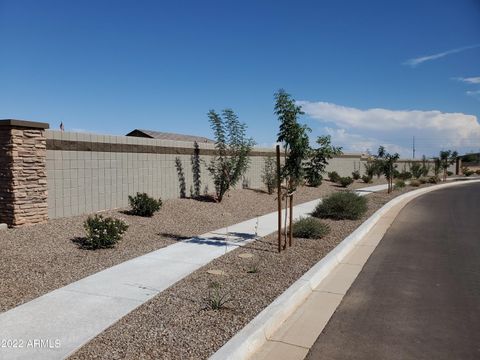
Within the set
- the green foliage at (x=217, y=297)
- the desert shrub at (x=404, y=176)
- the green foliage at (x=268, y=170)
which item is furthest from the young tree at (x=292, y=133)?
the desert shrub at (x=404, y=176)

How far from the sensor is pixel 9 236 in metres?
9.34

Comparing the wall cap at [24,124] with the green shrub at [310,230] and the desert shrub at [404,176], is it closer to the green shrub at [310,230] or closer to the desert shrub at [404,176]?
the green shrub at [310,230]

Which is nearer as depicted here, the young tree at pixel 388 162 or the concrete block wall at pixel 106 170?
the concrete block wall at pixel 106 170

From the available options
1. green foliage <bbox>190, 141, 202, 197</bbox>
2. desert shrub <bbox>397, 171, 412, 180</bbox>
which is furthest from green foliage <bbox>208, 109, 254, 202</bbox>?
desert shrub <bbox>397, 171, 412, 180</bbox>

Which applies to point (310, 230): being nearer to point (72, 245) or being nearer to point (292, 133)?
point (292, 133)

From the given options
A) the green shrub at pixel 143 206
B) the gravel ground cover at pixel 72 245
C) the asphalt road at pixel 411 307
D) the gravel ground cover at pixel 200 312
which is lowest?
the asphalt road at pixel 411 307

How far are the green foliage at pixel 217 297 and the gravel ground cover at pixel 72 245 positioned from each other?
7.32 feet

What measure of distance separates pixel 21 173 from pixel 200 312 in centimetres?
669

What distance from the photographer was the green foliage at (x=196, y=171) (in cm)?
1778

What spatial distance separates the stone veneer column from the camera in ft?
33.2

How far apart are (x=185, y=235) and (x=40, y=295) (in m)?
5.34

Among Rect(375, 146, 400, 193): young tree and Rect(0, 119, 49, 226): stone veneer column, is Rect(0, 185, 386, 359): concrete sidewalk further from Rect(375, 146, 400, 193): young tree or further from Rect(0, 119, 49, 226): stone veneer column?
Rect(375, 146, 400, 193): young tree

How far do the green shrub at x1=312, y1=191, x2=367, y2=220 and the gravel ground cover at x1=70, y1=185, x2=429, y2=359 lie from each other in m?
5.94

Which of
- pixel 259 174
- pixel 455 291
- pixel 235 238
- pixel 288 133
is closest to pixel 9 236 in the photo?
pixel 235 238
